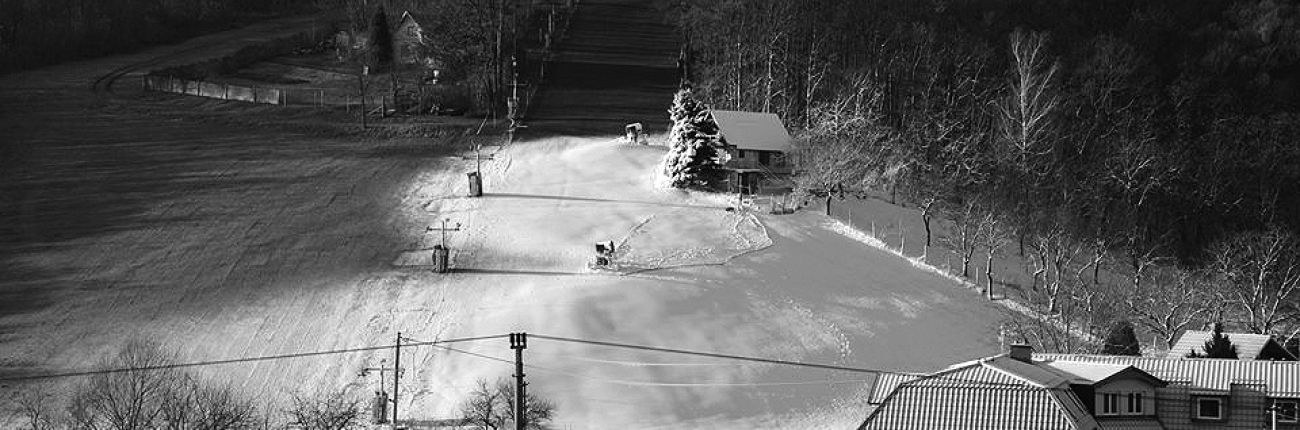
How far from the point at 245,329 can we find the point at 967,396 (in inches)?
1071

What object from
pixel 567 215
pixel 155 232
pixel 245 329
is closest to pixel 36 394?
pixel 245 329

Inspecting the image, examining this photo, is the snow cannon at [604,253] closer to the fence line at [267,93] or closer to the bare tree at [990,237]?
the bare tree at [990,237]

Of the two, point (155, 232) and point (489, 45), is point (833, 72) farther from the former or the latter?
point (155, 232)

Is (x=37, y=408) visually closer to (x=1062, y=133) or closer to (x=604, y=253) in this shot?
(x=604, y=253)

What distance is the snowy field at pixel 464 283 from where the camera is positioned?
5803 centimetres

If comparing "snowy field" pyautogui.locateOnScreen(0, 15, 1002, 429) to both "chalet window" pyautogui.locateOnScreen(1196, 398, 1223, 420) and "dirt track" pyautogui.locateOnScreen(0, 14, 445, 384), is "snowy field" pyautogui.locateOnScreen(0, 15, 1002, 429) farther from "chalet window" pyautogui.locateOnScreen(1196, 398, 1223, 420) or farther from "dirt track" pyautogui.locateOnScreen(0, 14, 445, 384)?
"chalet window" pyautogui.locateOnScreen(1196, 398, 1223, 420)

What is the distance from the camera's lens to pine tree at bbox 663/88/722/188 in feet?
258

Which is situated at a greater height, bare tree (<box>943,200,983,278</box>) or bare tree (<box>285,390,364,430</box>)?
bare tree (<box>943,200,983,278</box>)

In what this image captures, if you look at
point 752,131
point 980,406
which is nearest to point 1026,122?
point 752,131

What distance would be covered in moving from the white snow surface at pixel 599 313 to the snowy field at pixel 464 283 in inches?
4.0

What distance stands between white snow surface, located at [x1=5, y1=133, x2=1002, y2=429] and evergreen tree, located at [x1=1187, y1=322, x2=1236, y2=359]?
33.6ft

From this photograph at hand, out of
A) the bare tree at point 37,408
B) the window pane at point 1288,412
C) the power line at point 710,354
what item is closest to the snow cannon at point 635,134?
the power line at point 710,354

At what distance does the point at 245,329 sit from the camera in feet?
201

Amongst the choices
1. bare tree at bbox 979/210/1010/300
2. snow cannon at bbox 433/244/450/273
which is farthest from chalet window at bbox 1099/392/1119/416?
snow cannon at bbox 433/244/450/273
